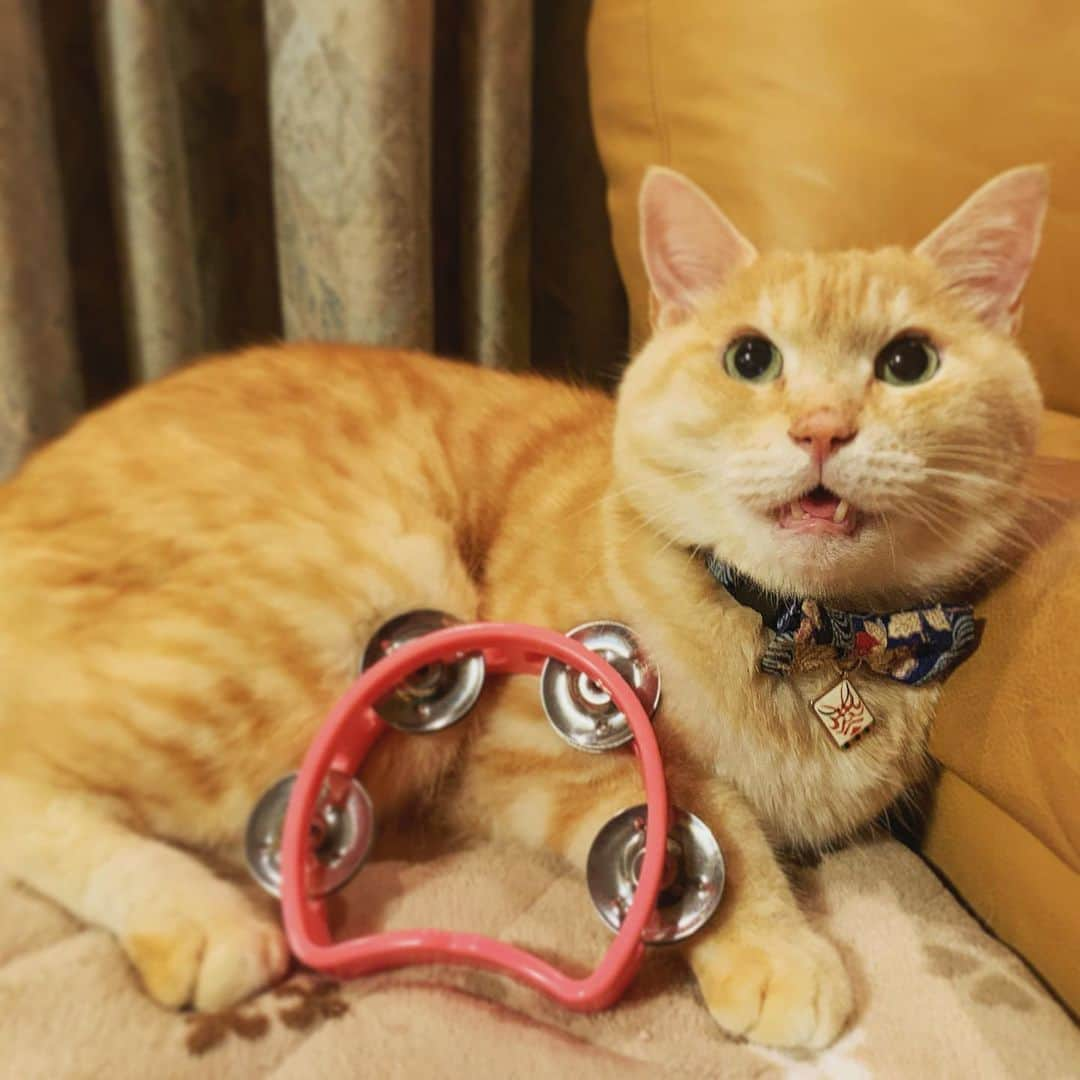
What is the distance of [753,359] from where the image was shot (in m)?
0.86

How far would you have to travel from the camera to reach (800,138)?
1247 millimetres

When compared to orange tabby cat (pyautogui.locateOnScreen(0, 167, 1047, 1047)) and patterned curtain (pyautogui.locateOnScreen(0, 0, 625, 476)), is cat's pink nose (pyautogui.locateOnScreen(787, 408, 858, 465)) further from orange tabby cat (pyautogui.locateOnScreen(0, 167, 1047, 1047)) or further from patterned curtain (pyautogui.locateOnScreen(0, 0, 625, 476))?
patterned curtain (pyautogui.locateOnScreen(0, 0, 625, 476))

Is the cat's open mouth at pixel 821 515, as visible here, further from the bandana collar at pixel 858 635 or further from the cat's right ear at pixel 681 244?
the cat's right ear at pixel 681 244

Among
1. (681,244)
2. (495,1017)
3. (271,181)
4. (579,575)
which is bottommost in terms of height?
(495,1017)

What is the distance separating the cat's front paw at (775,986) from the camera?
72cm

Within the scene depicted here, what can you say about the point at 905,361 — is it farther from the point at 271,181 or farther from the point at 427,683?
the point at 271,181

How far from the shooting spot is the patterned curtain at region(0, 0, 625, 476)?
4.22 feet

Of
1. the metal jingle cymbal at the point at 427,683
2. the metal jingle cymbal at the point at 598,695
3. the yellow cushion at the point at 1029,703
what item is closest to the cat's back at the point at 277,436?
the metal jingle cymbal at the point at 427,683

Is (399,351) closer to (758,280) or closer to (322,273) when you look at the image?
(322,273)

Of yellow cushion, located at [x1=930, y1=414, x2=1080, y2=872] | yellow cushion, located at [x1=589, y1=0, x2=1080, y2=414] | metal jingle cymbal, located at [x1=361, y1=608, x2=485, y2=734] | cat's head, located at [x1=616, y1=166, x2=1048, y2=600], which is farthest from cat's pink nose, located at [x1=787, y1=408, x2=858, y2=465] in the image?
yellow cushion, located at [x1=589, y1=0, x2=1080, y2=414]

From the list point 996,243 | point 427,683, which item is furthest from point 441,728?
point 996,243

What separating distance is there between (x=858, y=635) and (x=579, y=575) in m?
0.27

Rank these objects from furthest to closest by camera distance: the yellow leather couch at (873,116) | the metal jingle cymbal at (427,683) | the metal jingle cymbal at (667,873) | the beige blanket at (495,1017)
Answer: the yellow leather couch at (873,116), the metal jingle cymbal at (427,683), the metal jingle cymbal at (667,873), the beige blanket at (495,1017)

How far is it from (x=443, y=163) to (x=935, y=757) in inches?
49.0
